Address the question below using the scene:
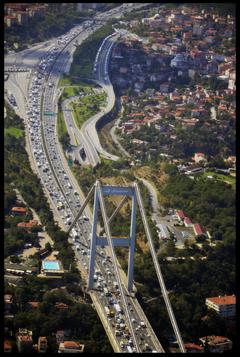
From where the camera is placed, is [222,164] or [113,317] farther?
[222,164]

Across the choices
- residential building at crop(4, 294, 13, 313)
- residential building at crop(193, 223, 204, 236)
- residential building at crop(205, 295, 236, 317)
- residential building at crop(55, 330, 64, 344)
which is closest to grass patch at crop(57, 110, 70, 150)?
residential building at crop(193, 223, 204, 236)

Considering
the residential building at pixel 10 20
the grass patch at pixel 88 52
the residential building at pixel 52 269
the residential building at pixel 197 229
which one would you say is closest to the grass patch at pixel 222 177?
the residential building at pixel 197 229

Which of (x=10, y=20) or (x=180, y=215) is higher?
(x=10, y=20)

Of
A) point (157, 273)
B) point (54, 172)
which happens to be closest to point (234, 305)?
point (157, 273)

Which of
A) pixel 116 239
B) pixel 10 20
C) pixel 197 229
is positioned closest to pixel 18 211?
pixel 197 229

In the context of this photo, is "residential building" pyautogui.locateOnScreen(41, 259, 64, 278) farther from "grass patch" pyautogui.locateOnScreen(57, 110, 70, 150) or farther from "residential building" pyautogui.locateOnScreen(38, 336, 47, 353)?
"grass patch" pyautogui.locateOnScreen(57, 110, 70, 150)

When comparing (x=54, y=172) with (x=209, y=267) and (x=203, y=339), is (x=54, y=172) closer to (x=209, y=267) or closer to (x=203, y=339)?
(x=209, y=267)

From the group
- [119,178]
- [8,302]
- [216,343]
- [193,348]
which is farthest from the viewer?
[119,178]

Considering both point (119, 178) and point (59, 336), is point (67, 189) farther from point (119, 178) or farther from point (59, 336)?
point (59, 336)

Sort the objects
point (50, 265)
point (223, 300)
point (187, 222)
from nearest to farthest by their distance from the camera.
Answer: point (223, 300) < point (50, 265) < point (187, 222)
